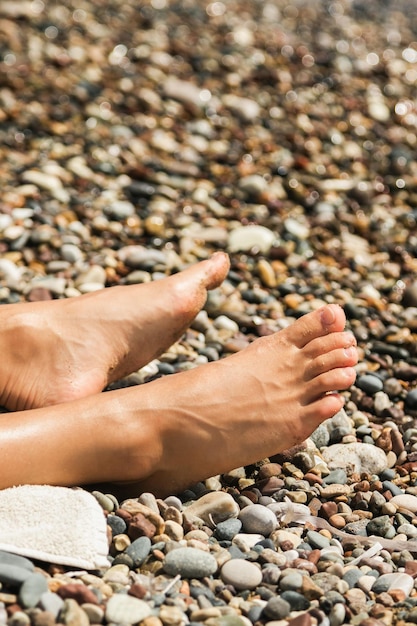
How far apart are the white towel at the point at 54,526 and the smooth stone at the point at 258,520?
389mm

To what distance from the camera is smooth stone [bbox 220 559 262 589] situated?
7.26 ft

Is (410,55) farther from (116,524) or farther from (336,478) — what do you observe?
(116,524)

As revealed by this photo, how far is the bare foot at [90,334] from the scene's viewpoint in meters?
2.86

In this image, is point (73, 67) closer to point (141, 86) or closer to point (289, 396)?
point (141, 86)

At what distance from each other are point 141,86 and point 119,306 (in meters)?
2.70

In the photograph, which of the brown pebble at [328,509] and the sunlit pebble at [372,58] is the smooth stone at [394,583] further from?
the sunlit pebble at [372,58]

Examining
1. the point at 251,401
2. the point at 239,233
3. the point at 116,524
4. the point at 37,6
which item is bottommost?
the point at 37,6

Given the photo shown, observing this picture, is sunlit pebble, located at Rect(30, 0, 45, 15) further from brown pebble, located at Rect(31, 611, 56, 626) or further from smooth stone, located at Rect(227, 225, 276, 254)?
brown pebble, located at Rect(31, 611, 56, 626)

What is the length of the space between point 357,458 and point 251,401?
399mm

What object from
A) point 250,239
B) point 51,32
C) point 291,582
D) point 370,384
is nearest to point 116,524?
point 291,582

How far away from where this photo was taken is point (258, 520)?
2.46m

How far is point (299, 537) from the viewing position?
2.45 meters

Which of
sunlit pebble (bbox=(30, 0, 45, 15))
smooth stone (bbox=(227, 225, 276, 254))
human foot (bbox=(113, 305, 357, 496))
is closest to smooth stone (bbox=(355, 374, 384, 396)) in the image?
human foot (bbox=(113, 305, 357, 496))

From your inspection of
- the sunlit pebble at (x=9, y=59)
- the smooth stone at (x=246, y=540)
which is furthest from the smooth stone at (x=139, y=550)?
the sunlit pebble at (x=9, y=59)
